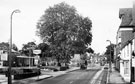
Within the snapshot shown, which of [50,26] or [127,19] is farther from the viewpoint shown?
[50,26]

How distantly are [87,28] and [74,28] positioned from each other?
454cm

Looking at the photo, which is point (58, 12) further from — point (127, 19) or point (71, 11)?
point (127, 19)

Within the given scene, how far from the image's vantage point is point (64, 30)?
8112 centimetres

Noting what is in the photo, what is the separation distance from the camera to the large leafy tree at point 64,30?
80125 millimetres

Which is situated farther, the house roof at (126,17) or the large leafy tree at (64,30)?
the large leafy tree at (64,30)

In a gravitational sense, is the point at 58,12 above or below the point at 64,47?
above

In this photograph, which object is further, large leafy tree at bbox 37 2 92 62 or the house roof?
large leafy tree at bbox 37 2 92 62

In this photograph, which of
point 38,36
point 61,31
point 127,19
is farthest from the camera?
point 38,36

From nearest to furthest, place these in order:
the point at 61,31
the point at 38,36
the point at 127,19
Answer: the point at 127,19, the point at 61,31, the point at 38,36

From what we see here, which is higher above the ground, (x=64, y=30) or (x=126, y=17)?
(x=126, y=17)

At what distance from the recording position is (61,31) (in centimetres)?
7931

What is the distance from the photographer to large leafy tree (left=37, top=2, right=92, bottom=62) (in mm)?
80125

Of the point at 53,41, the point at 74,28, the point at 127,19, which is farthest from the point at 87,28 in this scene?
the point at 127,19

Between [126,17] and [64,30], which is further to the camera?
[64,30]
